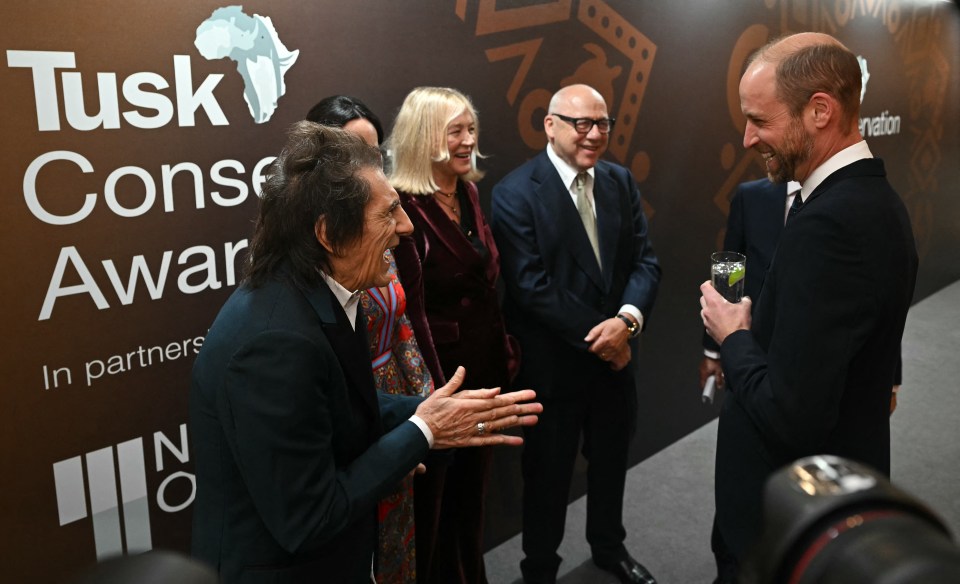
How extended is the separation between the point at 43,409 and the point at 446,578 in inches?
59.6

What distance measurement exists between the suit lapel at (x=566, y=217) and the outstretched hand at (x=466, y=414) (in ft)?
4.15

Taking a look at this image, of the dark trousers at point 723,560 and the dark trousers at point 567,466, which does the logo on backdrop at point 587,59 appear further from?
the dark trousers at point 723,560

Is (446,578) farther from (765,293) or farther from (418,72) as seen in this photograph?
(418,72)

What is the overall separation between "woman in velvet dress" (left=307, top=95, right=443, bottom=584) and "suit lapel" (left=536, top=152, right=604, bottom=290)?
74 cm

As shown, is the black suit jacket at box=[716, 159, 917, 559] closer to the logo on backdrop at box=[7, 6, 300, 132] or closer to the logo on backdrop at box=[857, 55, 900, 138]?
the logo on backdrop at box=[7, 6, 300, 132]

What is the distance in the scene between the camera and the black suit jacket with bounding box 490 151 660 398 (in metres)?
2.98

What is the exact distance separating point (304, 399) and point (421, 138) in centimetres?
148

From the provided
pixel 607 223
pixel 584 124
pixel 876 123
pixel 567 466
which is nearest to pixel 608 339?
pixel 607 223

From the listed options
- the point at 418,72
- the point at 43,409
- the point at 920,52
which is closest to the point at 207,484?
the point at 43,409

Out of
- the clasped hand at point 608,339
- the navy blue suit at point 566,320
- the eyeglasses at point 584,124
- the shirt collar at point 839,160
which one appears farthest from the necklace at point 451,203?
the shirt collar at point 839,160

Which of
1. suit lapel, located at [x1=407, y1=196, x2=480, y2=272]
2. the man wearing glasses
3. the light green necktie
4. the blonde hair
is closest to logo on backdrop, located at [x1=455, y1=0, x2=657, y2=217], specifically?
the man wearing glasses

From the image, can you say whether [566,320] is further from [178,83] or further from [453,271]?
[178,83]

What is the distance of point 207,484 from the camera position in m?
1.55

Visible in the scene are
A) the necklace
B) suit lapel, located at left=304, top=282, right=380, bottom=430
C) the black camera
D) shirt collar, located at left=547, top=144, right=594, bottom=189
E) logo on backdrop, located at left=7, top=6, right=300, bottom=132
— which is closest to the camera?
the black camera
